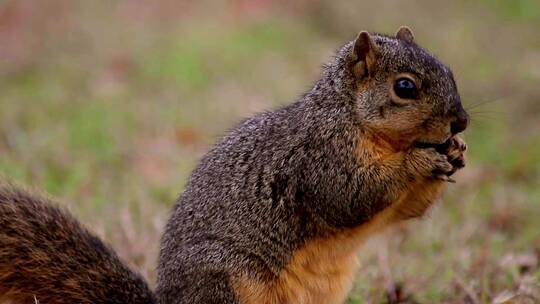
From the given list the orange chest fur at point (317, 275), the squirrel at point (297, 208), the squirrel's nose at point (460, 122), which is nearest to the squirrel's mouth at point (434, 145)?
the squirrel at point (297, 208)

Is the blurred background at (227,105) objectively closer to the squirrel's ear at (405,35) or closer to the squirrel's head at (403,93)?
the squirrel's ear at (405,35)

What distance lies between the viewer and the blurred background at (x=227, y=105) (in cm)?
497

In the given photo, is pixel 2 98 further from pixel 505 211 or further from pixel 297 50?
pixel 505 211

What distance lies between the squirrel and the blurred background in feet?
2.05

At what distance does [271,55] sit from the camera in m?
9.40

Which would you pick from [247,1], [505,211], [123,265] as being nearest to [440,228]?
[505,211]

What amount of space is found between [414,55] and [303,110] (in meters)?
0.53

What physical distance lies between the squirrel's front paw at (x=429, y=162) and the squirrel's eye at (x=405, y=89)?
22 centimetres

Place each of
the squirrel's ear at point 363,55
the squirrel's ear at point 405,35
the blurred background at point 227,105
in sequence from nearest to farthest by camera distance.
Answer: the squirrel's ear at point 363,55 → the squirrel's ear at point 405,35 → the blurred background at point 227,105

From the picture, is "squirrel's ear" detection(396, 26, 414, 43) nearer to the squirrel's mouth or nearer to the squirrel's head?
the squirrel's head

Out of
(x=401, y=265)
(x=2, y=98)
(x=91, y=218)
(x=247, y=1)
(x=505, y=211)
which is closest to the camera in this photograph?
(x=401, y=265)

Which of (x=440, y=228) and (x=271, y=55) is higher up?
(x=271, y=55)

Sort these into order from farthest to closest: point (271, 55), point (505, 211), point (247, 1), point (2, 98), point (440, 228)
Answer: point (247, 1)
point (271, 55)
point (2, 98)
point (505, 211)
point (440, 228)

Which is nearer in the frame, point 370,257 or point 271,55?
point 370,257
